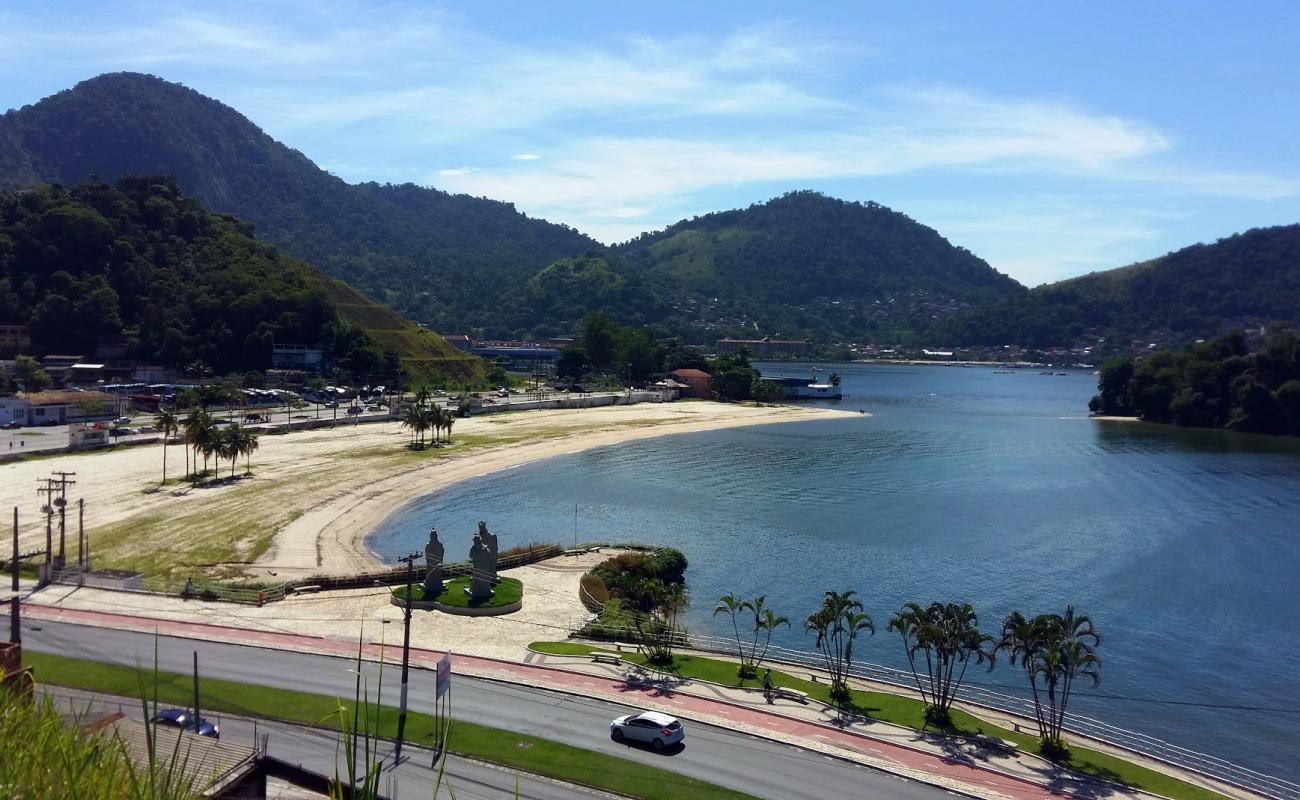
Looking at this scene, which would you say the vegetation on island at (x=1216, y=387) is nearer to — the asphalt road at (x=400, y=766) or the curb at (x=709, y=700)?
the curb at (x=709, y=700)

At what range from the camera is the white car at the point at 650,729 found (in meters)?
26.9

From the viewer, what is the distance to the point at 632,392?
165500 mm

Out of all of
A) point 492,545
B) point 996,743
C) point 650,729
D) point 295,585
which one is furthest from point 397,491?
point 996,743

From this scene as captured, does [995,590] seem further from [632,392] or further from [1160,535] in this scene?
[632,392]

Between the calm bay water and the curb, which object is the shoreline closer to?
the calm bay water

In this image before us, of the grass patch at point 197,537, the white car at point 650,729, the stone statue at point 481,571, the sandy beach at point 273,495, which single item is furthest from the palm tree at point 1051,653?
the grass patch at point 197,537

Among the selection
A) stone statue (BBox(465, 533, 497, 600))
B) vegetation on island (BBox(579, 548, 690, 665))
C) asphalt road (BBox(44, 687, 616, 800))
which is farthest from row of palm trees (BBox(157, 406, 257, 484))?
asphalt road (BBox(44, 687, 616, 800))

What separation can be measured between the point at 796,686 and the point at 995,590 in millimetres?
22651

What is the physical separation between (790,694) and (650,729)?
7.98m

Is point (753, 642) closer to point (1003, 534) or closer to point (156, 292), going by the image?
point (1003, 534)

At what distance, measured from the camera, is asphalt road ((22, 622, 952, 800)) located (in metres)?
25.6

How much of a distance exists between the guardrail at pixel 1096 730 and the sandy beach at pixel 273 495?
23350mm

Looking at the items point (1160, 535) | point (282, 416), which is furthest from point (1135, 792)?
point (282, 416)

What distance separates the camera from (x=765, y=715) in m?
30.6
